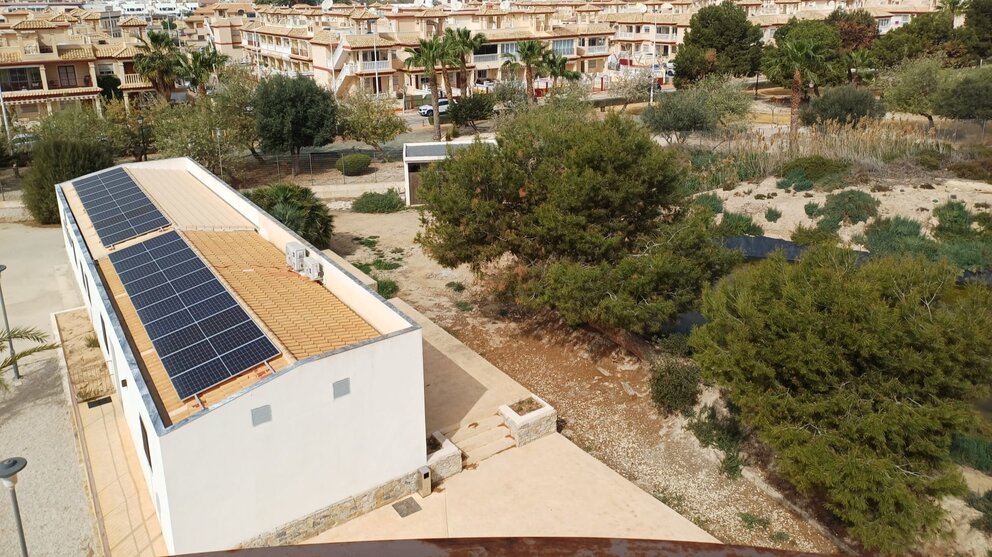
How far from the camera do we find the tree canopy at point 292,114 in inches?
1578

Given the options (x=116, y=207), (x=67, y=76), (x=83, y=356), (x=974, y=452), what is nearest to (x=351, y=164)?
(x=116, y=207)

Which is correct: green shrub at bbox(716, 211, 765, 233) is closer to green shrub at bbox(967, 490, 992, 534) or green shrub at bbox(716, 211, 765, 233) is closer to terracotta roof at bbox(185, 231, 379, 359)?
green shrub at bbox(967, 490, 992, 534)

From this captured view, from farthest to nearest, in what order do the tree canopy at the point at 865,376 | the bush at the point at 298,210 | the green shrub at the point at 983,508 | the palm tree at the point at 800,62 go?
the palm tree at the point at 800,62
the bush at the point at 298,210
the green shrub at the point at 983,508
the tree canopy at the point at 865,376

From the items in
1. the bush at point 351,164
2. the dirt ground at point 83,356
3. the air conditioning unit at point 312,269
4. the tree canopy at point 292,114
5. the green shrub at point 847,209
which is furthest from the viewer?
the bush at point 351,164

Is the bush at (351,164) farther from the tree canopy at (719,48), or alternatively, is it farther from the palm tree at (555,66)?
the tree canopy at (719,48)

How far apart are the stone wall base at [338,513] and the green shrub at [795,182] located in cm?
2635

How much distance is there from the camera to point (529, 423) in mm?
16156

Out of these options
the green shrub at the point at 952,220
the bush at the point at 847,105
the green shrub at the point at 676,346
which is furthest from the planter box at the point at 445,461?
the bush at the point at 847,105

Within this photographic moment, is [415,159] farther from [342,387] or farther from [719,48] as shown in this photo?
[719,48]

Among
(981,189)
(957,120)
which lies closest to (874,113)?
(957,120)

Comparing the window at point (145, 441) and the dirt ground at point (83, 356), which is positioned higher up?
the window at point (145, 441)

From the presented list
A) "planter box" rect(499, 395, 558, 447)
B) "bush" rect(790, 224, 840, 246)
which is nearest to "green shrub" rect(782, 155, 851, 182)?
"bush" rect(790, 224, 840, 246)

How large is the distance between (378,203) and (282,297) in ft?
69.1

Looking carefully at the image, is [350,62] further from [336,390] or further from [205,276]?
[336,390]
